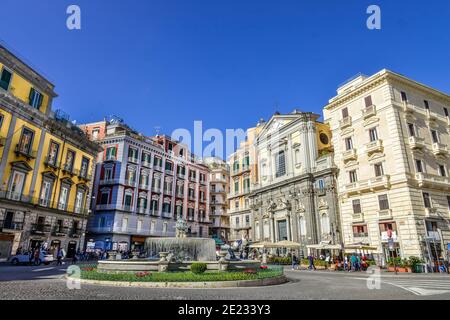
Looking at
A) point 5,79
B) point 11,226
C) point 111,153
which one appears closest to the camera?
point 11,226

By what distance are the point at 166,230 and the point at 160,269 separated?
36.1 m

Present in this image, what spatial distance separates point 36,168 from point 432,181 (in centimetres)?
3710

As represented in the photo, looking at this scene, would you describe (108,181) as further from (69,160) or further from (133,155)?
(69,160)

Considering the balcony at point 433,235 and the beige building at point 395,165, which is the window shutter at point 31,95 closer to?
the beige building at point 395,165

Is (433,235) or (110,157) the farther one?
(110,157)

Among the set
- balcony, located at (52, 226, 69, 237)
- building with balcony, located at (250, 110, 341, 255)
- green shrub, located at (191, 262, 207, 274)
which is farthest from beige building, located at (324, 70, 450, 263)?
balcony, located at (52, 226, 69, 237)

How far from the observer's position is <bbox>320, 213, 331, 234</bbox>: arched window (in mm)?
32156

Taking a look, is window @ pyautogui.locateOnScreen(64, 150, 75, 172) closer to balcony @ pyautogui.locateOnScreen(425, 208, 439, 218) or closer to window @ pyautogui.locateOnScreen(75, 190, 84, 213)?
window @ pyautogui.locateOnScreen(75, 190, 84, 213)

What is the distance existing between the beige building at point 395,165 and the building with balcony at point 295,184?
7.65ft

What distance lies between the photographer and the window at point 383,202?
26.4 m

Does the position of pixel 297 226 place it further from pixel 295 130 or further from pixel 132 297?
pixel 132 297

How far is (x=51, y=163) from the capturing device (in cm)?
3131

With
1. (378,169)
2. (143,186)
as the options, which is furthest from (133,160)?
(378,169)

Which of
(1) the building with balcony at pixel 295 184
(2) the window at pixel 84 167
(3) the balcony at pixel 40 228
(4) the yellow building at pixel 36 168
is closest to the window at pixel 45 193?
(4) the yellow building at pixel 36 168
